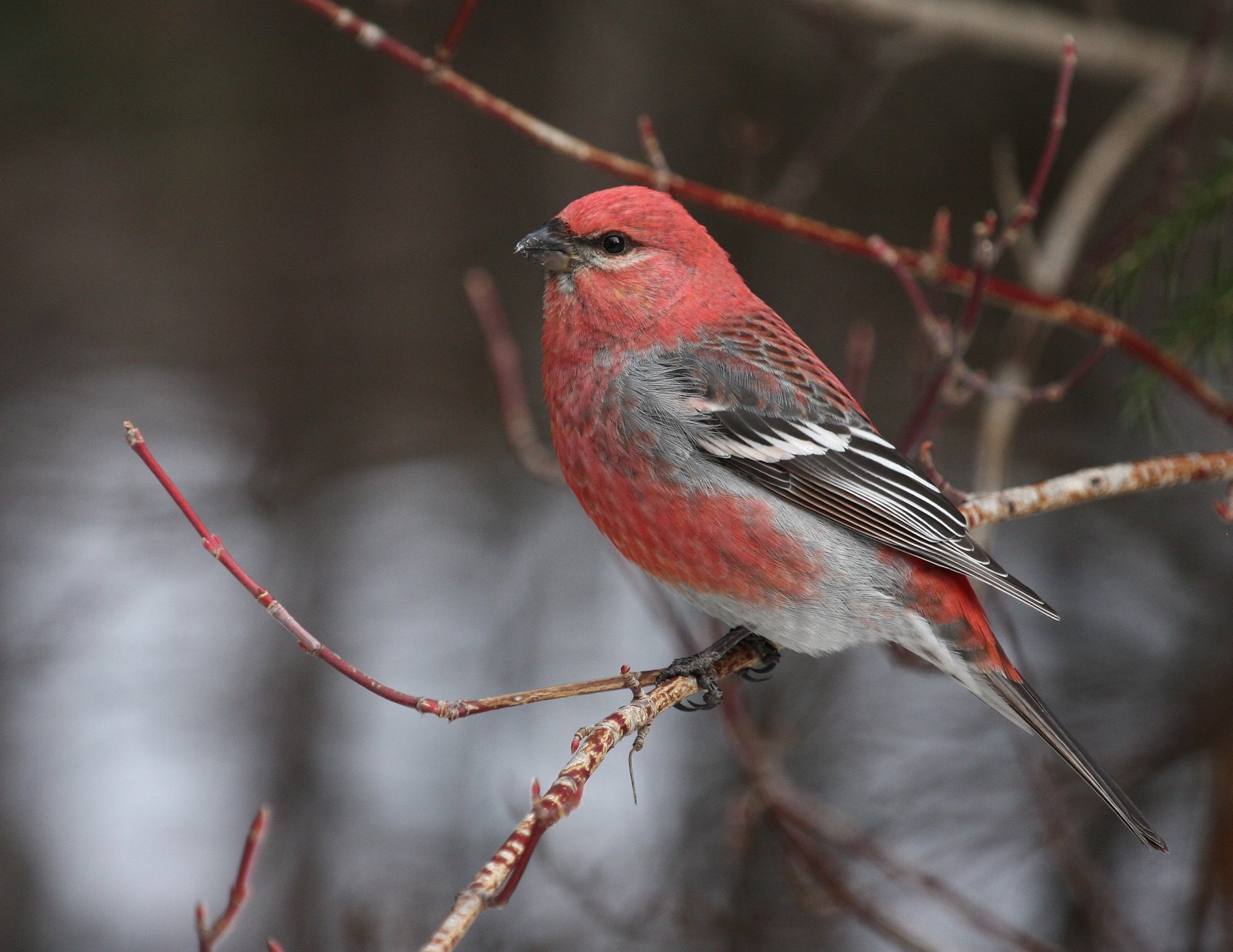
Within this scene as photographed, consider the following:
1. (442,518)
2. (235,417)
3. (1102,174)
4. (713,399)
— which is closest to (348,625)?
(442,518)

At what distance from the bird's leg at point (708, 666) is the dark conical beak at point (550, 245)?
3.52ft

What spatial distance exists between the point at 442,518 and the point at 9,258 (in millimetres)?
2779

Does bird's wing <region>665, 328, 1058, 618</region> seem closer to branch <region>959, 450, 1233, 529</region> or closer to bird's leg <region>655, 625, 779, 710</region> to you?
branch <region>959, 450, 1233, 529</region>

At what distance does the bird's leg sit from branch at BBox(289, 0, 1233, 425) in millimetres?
1120

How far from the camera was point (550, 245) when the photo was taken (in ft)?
10.1

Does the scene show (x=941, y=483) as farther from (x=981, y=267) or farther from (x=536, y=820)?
(x=536, y=820)

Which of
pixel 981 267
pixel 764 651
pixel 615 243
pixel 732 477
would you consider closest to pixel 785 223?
pixel 615 243

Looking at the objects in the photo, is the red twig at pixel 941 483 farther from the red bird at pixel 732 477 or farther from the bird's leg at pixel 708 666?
the bird's leg at pixel 708 666

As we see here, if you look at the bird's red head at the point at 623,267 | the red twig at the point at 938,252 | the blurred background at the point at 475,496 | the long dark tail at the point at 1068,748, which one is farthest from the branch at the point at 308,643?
the blurred background at the point at 475,496

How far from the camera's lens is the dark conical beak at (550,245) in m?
3.07

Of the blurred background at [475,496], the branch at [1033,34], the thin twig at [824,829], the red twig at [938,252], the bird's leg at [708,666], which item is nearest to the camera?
the bird's leg at [708,666]

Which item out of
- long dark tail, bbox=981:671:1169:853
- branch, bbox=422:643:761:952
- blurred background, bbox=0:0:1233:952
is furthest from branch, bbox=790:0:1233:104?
branch, bbox=422:643:761:952

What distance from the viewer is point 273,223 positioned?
7012mm

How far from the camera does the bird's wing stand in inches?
119
